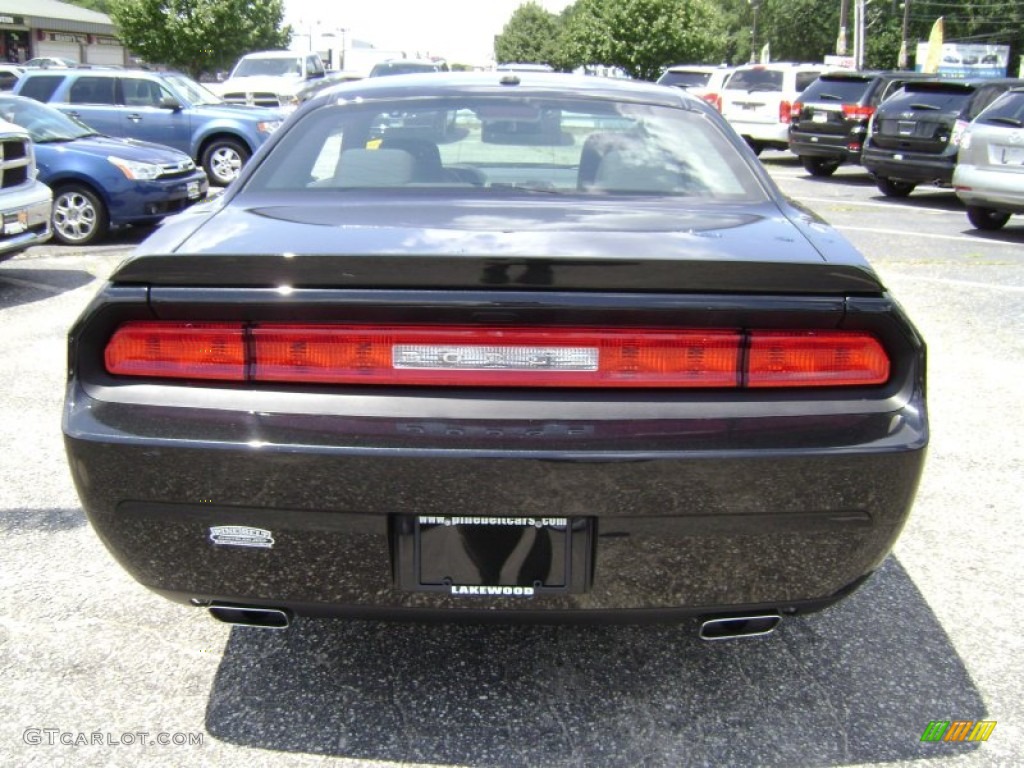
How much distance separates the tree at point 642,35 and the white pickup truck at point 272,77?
19.4m

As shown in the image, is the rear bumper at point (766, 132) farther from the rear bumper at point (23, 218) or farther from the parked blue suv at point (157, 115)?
the rear bumper at point (23, 218)

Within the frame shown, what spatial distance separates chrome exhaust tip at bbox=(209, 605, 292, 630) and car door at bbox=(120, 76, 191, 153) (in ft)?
43.5

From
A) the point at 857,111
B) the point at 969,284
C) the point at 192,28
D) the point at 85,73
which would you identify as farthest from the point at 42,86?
the point at 192,28

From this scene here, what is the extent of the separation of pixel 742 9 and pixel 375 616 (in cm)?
11490

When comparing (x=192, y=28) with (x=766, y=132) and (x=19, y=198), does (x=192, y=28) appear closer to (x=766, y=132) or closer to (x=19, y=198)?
(x=766, y=132)

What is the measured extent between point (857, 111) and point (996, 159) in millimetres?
6167

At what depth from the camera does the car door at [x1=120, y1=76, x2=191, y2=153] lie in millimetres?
14469

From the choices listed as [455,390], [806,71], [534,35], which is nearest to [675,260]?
[455,390]

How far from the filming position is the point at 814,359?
236 centimetres

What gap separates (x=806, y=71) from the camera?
20594 millimetres

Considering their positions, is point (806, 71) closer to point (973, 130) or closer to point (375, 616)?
point (973, 130)

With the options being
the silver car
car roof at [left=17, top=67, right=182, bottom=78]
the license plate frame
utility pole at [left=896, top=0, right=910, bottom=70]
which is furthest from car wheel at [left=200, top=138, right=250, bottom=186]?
utility pole at [left=896, top=0, right=910, bottom=70]

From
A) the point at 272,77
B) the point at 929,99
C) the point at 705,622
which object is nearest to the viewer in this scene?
the point at 705,622

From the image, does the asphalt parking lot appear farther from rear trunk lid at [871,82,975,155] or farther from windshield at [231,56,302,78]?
windshield at [231,56,302,78]
